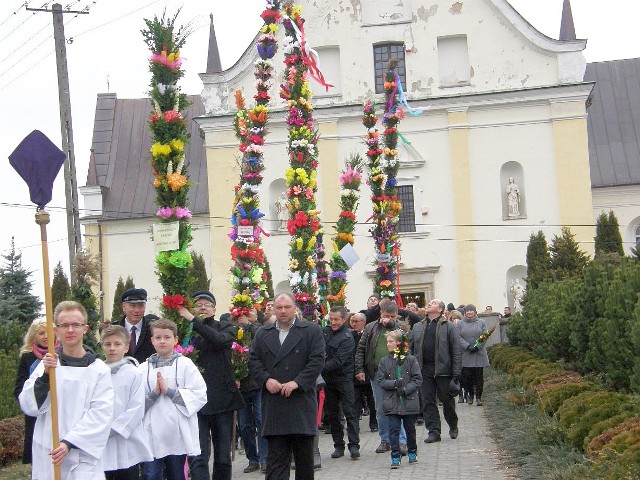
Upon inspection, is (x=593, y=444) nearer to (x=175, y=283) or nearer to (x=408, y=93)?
(x=175, y=283)

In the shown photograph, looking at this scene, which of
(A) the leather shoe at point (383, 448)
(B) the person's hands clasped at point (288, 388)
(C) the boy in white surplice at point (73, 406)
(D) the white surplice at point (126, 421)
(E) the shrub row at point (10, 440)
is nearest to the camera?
(C) the boy in white surplice at point (73, 406)

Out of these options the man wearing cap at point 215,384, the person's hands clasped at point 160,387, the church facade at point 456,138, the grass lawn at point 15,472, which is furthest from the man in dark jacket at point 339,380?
the church facade at point 456,138

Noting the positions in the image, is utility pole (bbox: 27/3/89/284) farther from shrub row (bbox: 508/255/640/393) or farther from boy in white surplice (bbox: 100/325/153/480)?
boy in white surplice (bbox: 100/325/153/480)

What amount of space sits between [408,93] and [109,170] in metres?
14.5

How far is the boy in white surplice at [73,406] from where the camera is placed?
6.73 m

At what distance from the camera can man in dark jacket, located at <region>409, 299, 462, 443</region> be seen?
15.0 metres

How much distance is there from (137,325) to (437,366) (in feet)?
→ 19.9

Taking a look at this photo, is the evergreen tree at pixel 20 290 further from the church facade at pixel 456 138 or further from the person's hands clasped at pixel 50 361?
the person's hands clasped at pixel 50 361

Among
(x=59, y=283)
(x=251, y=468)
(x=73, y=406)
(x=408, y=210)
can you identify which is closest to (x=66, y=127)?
(x=251, y=468)

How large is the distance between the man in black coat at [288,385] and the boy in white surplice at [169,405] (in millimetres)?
779

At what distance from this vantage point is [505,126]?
129ft

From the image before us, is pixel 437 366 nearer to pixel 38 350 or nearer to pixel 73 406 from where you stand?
pixel 38 350

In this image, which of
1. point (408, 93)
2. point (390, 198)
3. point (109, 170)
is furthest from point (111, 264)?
point (390, 198)

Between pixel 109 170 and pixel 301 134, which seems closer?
pixel 301 134
